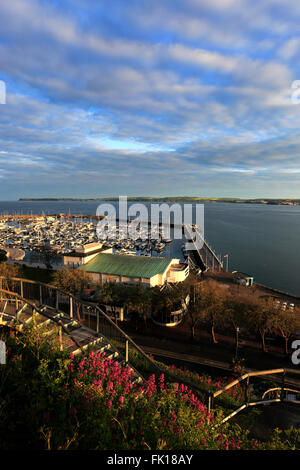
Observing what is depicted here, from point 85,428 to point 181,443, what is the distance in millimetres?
1407

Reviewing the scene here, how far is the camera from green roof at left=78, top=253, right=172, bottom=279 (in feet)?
89.0

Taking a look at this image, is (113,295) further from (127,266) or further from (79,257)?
(79,257)

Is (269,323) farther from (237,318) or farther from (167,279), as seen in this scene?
(167,279)

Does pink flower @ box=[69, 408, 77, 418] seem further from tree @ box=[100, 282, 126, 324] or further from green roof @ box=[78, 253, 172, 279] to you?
green roof @ box=[78, 253, 172, 279]

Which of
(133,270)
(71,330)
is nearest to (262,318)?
(133,270)

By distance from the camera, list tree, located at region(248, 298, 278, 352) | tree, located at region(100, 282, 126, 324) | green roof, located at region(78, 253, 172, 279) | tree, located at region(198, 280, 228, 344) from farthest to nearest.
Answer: green roof, located at region(78, 253, 172, 279), tree, located at region(100, 282, 126, 324), tree, located at region(198, 280, 228, 344), tree, located at region(248, 298, 278, 352)

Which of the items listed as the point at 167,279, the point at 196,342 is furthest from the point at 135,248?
the point at 196,342

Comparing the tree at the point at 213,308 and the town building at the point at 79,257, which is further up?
the town building at the point at 79,257

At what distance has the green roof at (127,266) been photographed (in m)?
27.1

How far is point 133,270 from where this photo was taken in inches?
1084

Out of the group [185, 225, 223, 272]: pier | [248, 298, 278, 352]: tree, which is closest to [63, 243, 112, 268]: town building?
[248, 298, 278, 352]: tree

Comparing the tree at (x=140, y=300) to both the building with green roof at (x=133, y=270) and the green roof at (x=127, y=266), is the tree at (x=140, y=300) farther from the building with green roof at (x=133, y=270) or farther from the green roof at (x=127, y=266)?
the green roof at (x=127, y=266)

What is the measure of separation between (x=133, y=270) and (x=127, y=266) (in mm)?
1091

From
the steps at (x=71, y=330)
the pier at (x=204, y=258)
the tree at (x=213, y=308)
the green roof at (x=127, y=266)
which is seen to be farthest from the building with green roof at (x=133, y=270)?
the pier at (x=204, y=258)
